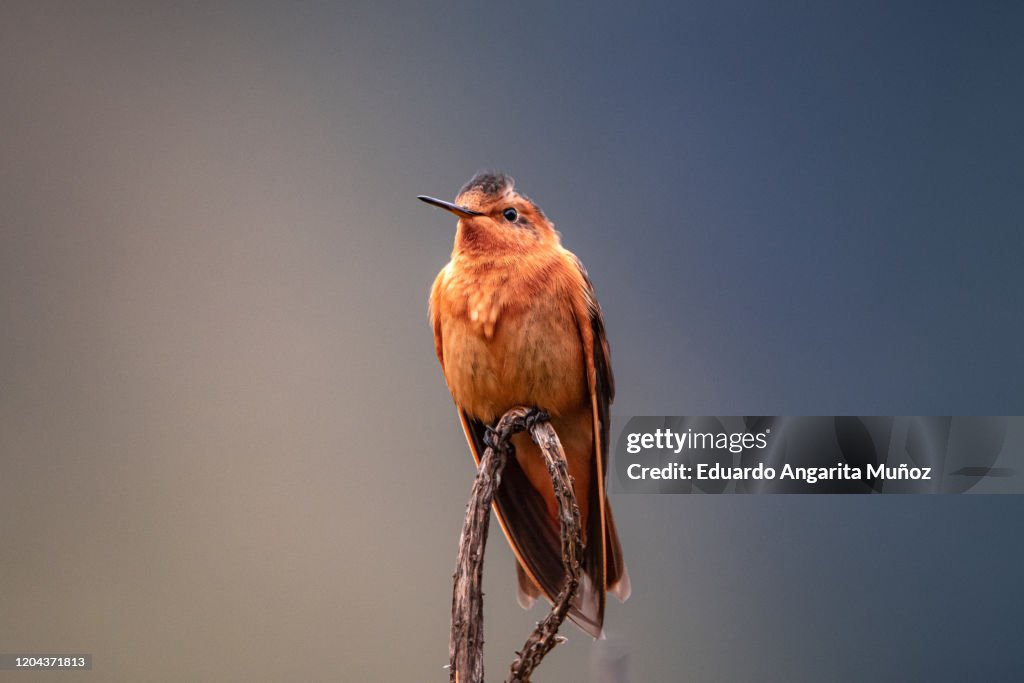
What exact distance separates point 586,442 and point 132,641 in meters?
1.41

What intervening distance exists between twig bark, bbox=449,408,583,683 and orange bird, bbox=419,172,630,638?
0.64 feet

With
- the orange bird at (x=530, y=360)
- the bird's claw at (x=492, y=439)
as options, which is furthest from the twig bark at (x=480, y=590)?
the orange bird at (x=530, y=360)

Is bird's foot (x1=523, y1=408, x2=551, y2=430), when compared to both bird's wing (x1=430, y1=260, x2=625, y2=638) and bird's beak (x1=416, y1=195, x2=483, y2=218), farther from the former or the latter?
bird's beak (x1=416, y1=195, x2=483, y2=218)

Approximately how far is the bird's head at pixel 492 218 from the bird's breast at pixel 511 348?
0.10 meters

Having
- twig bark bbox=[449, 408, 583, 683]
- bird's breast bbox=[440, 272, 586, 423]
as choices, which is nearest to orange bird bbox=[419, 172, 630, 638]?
bird's breast bbox=[440, 272, 586, 423]

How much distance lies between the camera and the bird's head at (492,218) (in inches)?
65.7

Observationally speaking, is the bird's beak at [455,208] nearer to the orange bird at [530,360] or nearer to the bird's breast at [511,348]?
the orange bird at [530,360]

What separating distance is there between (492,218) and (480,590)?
0.70 metres

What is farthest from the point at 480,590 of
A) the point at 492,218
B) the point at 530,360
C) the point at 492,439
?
the point at 492,218

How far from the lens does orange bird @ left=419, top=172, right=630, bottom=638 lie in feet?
5.36

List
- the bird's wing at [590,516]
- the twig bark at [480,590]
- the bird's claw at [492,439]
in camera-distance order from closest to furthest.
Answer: the twig bark at [480,590], the bird's claw at [492,439], the bird's wing at [590,516]

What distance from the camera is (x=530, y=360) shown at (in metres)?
1.63

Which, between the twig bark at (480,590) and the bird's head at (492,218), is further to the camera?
the bird's head at (492,218)

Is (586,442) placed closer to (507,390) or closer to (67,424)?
(507,390)
